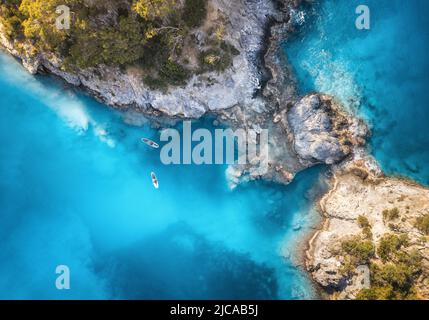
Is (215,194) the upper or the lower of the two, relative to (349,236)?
upper

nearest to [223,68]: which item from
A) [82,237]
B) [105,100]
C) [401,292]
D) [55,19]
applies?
[105,100]

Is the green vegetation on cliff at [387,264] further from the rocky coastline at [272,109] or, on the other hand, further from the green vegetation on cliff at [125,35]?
the green vegetation on cliff at [125,35]

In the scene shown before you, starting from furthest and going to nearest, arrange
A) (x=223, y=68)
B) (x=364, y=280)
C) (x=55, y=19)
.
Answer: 1. (x=223, y=68)
2. (x=364, y=280)
3. (x=55, y=19)

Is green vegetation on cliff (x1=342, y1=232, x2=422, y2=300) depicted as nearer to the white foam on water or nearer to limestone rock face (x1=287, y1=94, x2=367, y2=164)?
limestone rock face (x1=287, y1=94, x2=367, y2=164)

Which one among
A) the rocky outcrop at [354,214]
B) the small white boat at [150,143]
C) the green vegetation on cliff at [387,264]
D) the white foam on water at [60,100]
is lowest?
the green vegetation on cliff at [387,264]

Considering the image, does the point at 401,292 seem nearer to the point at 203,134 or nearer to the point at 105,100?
the point at 203,134

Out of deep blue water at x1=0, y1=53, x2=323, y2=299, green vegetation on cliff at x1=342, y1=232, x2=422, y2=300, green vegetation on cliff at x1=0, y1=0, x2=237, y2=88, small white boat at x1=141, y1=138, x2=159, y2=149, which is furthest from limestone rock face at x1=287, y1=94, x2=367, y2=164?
small white boat at x1=141, y1=138, x2=159, y2=149

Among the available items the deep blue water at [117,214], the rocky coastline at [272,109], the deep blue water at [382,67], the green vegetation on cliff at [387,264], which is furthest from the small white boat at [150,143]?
the green vegetation on cliff at [387,264]
